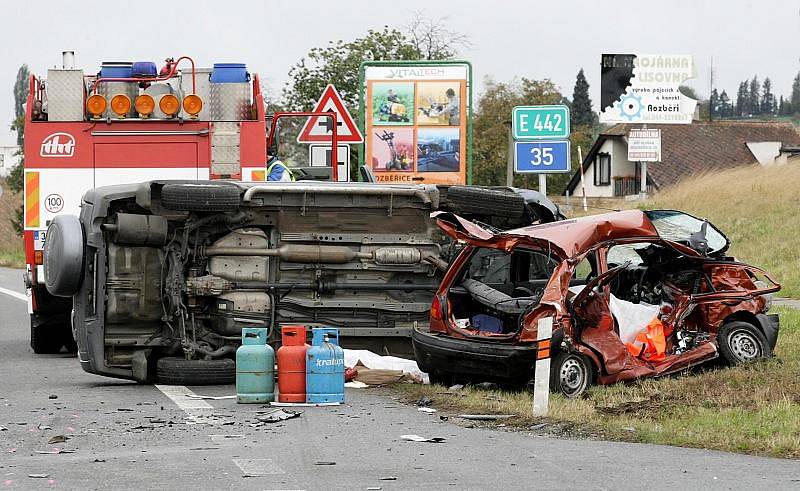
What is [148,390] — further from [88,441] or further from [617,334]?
[617,334]

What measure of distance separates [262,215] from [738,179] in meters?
30.5

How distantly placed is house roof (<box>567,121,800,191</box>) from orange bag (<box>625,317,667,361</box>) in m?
53.4

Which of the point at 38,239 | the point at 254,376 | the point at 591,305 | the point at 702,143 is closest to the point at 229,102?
the point at 38,239

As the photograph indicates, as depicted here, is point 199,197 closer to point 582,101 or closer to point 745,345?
point 745,345

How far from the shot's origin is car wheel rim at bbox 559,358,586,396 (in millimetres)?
10930

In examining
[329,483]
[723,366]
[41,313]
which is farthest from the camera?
[41,313]

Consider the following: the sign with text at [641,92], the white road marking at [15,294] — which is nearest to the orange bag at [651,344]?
the white road marking at [15,294]

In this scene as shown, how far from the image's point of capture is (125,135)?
1453 cm

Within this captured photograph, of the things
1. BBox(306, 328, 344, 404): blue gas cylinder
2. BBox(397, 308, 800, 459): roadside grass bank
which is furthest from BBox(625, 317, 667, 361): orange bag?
BBox(306, 328, 344, 404): blue gas cylinder

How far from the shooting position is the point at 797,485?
729 cm

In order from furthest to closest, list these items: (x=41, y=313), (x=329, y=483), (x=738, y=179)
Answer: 1. (x=738, y=179)
2. (x=41, y=313)
3. (x=329, y=483)

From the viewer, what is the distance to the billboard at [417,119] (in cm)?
2084

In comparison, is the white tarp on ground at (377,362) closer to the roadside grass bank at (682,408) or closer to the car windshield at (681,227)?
the roadside grass bank at (682,408)

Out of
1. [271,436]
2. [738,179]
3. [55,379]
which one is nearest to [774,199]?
Answer: [738,179]
